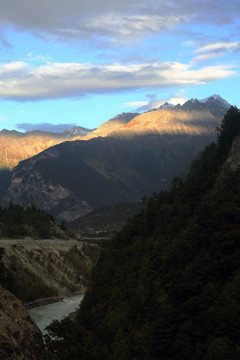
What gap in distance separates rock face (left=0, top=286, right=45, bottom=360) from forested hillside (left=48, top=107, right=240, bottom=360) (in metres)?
2.37

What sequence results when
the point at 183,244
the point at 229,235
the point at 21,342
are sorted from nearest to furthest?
the point at 21,342 < the point at 229,235 < the point at 183,244

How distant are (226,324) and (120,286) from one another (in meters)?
30.6

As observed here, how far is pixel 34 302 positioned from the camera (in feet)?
424

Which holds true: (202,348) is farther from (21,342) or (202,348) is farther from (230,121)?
(230,121)

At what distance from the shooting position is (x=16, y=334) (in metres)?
39.4

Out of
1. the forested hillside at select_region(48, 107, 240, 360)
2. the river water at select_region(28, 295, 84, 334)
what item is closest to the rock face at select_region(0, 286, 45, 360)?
the forested hillside at select_region(48, 107, 240, 360)

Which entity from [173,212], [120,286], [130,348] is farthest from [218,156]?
[130,348]

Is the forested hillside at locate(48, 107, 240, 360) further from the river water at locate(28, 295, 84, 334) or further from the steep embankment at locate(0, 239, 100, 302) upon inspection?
the steep embankment at locate(0, 239, 100, 302)

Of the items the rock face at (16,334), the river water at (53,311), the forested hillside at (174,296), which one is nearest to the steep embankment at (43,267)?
the river water at (53,311)

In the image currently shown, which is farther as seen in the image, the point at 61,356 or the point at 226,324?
the point at 61,356

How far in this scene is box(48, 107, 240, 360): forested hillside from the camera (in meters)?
37.6

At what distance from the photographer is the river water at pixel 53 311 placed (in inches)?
3989

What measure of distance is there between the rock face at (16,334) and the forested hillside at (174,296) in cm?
237

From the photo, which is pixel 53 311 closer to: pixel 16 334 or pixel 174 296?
pixel 174 296
